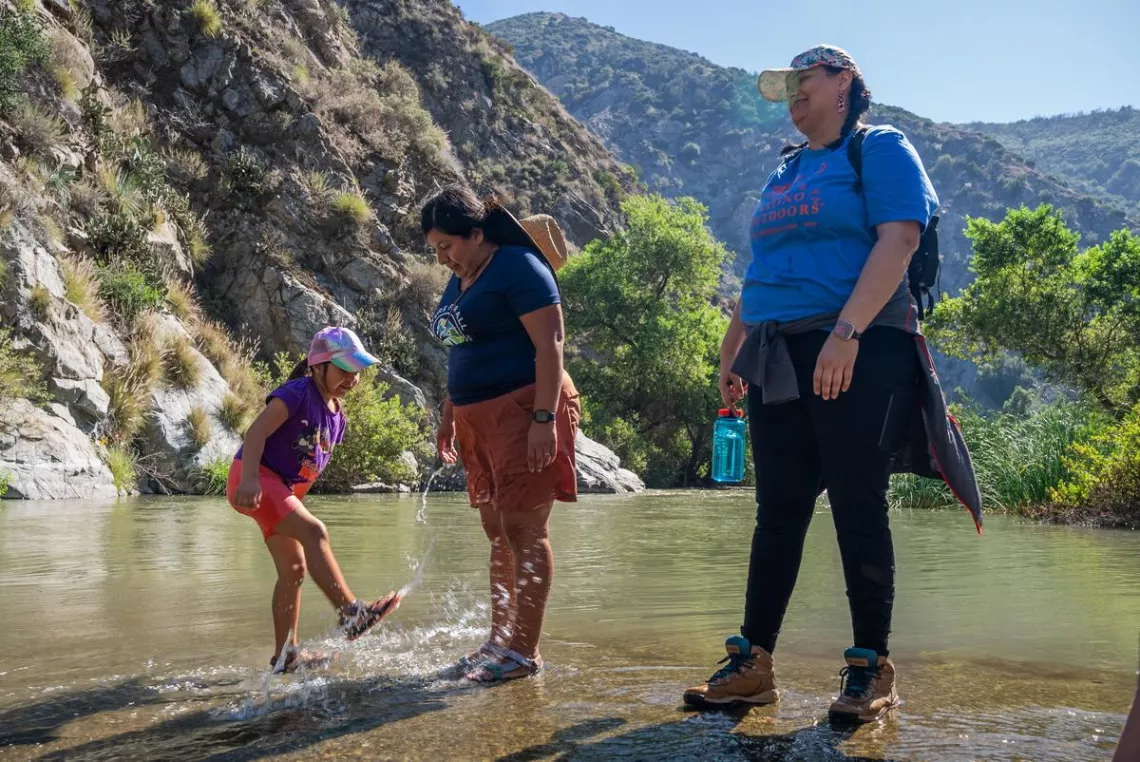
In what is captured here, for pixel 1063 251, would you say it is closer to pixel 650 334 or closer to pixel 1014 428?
pixel 1014 428

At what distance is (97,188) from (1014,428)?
627 inches

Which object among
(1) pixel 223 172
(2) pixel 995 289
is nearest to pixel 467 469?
(2) pixel 995 289

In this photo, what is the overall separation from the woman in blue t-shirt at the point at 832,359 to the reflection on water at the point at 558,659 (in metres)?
0.22

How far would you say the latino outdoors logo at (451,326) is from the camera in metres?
3.58

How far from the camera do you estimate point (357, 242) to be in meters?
25.2

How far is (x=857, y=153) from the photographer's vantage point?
306 cm

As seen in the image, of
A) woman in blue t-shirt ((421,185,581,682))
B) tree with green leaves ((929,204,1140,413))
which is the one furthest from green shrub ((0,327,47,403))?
tree with green leaves ((929,204,1140,413))

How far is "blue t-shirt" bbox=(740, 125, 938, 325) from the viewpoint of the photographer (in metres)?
2.93

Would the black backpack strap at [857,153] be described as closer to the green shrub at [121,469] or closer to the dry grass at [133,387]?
the green shrub at [121,469]

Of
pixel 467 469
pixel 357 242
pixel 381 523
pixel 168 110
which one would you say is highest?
pixel 168 110

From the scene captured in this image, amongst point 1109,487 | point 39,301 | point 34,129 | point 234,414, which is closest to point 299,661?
point 1109,487

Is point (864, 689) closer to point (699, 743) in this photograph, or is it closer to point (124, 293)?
point (699, 743)

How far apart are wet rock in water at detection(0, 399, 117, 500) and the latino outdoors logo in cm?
955

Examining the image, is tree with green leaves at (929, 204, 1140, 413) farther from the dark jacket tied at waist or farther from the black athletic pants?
the black athletic pants
